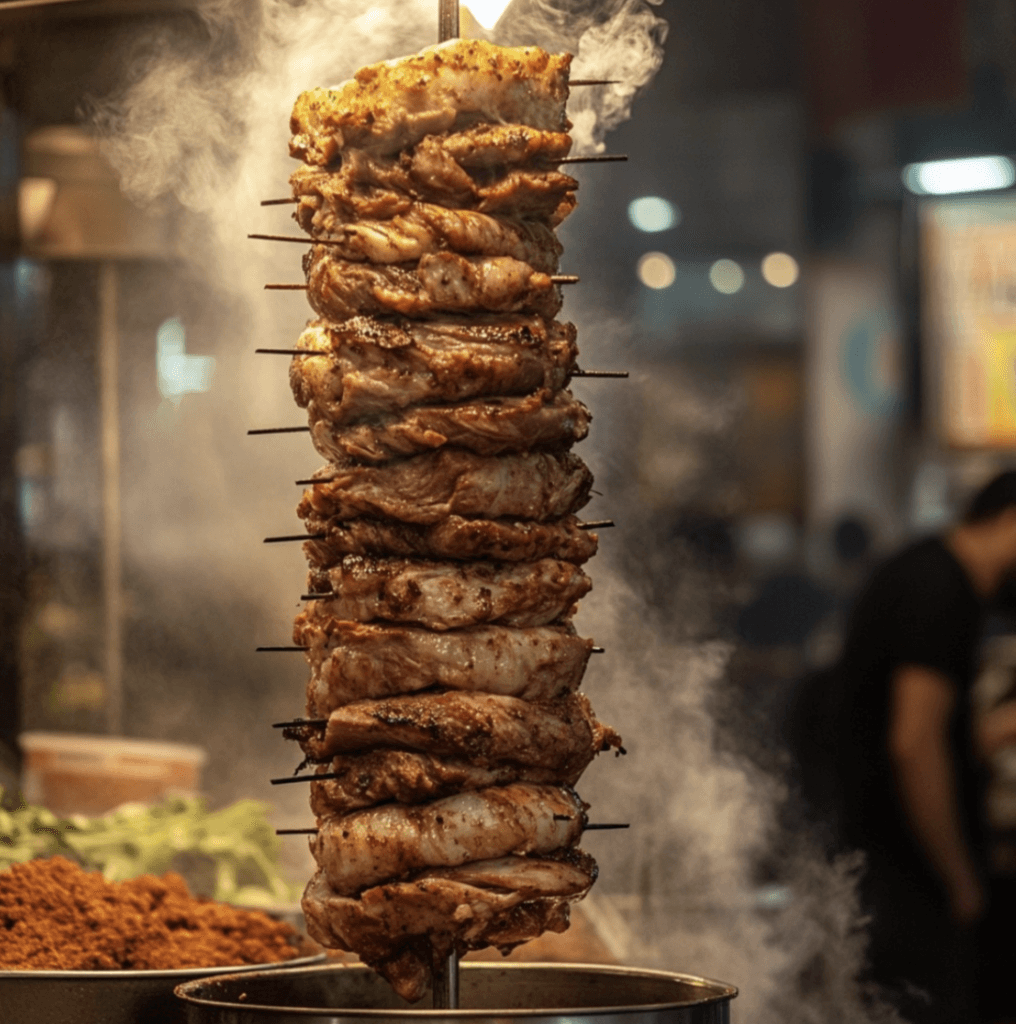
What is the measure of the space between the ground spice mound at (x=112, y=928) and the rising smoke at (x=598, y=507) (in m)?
1.41

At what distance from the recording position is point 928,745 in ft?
16.9

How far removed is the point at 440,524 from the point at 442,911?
53cm

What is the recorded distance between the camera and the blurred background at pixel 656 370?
4.81 metres

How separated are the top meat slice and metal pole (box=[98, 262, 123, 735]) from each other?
333cm

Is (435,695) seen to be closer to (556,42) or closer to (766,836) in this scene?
(556,42)

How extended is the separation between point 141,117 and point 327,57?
2.43ft

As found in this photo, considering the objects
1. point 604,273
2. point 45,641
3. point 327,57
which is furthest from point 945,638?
point 45,641

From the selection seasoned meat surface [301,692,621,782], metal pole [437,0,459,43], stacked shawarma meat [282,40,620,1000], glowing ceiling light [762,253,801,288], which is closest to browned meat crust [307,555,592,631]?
stacked shawarma meat [282,40,620,1000]

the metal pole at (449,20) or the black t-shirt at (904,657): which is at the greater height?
the metal pole at (449,20)

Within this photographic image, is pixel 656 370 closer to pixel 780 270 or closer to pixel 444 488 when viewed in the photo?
pixel 780 270

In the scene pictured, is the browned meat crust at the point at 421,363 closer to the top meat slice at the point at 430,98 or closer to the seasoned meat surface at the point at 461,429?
the seasoned meat surface at the point at 461,429

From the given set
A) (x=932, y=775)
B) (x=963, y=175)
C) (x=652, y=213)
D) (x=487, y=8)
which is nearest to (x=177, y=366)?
(x=652, y=213)

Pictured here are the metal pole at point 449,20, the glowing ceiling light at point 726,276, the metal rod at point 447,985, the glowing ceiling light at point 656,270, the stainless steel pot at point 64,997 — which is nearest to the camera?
the metal rod at point 447,985

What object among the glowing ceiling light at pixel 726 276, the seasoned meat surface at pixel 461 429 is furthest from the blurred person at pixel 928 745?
the seasoned meat surface at pixel 461 429
